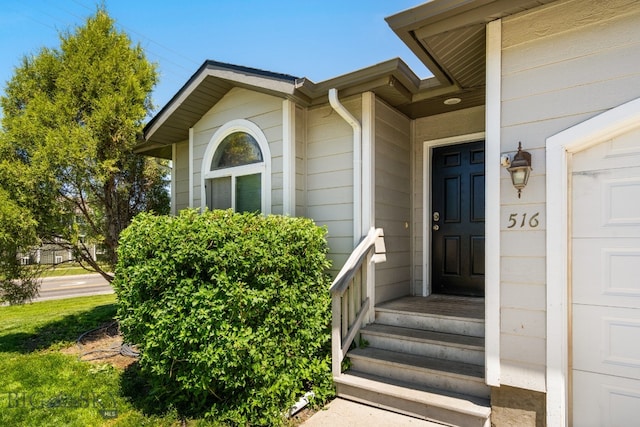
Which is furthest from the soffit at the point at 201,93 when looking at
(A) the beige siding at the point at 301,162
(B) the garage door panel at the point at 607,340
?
(B) the garage door panel at the point at 607,340

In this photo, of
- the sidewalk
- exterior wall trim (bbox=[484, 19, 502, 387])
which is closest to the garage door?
exterior wall trim (bbox=[484, 19, 502, 387])

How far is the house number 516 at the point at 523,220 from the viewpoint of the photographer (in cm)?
240

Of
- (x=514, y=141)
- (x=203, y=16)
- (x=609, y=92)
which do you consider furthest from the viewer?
(x=203, y=16)

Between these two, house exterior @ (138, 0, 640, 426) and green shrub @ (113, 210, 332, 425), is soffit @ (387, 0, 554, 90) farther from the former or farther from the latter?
green shrub @ (113, 210, 332, 425)

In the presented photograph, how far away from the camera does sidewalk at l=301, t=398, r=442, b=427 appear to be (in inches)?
104

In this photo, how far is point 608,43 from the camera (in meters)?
2.20

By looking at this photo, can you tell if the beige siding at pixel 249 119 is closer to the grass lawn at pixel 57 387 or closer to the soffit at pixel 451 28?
the soffit at pixel 451 28

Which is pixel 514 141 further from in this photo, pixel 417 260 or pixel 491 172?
pixel 417 260

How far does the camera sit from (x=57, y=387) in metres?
3.36

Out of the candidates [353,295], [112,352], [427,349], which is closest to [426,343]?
[427,349]

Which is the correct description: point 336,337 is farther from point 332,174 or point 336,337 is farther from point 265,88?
point 265,88

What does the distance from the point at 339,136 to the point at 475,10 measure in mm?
1859

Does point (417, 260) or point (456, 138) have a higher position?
point (456, 138)

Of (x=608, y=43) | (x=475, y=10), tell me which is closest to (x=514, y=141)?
(x=608, y=43)
